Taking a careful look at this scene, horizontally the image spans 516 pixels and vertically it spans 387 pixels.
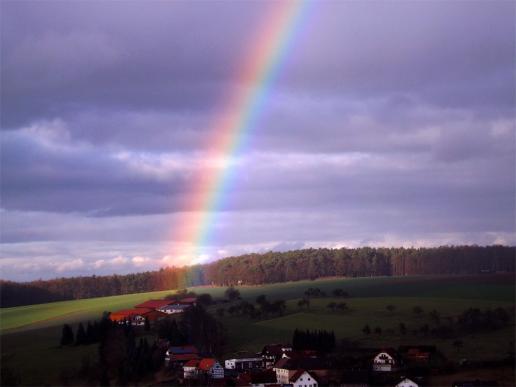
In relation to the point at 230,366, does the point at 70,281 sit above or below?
above

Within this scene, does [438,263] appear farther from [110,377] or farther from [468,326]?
[110,377]

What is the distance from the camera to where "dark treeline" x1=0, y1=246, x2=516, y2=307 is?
109062 mm

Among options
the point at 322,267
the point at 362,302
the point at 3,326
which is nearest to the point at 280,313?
the point at 362,302

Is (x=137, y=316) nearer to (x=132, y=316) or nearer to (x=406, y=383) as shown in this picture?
(x=132, y=316)

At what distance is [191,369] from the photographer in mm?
55625

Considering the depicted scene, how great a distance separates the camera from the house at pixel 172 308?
83438 mm

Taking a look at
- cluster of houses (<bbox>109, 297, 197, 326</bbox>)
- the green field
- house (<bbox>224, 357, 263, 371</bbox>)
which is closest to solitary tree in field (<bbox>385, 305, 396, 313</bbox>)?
the green field

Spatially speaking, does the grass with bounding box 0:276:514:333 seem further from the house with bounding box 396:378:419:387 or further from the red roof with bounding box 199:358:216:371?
the red roof with bounding box 199:358:216:371

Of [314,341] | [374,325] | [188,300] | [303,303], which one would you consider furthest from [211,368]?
[188,300]

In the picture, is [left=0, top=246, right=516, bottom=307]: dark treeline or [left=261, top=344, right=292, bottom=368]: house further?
[left=0, top=246, right=516, bottom=307]: dark treeline

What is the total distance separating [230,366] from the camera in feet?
196

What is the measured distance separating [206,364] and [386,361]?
516 inches

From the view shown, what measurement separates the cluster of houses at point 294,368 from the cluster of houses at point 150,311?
16785 millimetres

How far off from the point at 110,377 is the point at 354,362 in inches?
692
